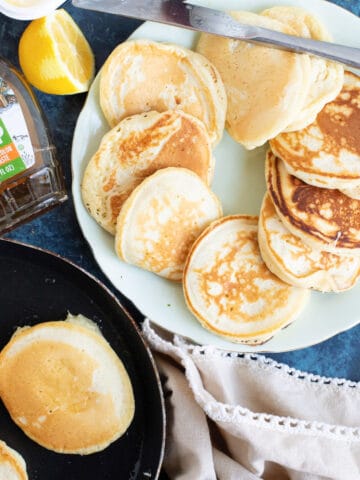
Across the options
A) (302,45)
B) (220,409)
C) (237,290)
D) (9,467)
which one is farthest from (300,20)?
(9,467)

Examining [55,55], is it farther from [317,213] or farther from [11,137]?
[317,213]

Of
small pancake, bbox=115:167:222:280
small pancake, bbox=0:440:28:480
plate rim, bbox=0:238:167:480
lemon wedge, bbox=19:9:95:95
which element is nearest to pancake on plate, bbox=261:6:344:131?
Result: small pancake, bbox=115:167:222:280

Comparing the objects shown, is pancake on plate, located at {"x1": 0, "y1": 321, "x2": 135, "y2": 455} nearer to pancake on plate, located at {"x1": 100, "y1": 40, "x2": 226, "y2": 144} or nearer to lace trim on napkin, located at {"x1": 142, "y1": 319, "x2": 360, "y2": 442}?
lace trim on napkin, located at {"x1": 142, "y1": 319, "x2": 360, "y2": 442}

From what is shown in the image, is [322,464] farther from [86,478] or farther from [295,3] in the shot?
[295,3]

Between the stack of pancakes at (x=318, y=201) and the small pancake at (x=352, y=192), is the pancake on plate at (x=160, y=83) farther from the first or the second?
the small pancake at (x=352, y=192)

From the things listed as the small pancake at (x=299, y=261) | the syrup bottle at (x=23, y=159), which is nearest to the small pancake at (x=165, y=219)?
the small pancake at (x=299, y=261)

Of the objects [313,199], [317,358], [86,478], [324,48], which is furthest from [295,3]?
[86,478]
